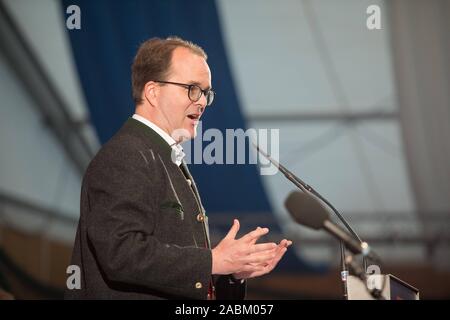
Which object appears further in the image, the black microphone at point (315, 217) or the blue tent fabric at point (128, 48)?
the blue tent fabric at point (128, 48)

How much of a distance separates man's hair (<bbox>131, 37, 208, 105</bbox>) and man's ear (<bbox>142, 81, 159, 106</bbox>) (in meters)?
0.01

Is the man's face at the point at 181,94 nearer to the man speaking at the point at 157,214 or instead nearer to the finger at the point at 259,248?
the man speaking at the point at 157,214

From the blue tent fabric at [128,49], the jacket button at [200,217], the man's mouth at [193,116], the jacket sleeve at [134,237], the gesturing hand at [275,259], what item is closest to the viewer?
the jacket sleeve at [134,237]

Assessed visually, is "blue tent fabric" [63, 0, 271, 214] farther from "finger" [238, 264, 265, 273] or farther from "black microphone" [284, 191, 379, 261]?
"finger" [238, 264, 265, 273]

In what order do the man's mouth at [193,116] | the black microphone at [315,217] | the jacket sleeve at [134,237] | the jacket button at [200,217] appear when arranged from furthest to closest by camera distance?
1. the black microphone at [315,217]
2. the man's mouth at [193,116]
3. the jacket button at [200,217]
4. the jacket sleeve at [134,237]

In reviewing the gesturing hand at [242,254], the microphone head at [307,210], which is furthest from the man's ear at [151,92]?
the microphone head at [307,210]

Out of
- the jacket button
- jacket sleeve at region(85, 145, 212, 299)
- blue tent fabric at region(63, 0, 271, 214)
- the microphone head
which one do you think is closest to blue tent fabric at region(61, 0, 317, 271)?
blue tent fabric at region(63, 0, 271, 214)

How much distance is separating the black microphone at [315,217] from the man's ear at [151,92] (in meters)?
0.64

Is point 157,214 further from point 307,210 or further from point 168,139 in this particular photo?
point 307,210

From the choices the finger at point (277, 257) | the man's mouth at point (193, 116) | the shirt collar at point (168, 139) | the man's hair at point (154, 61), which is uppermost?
the man's hair at point (154, 61)

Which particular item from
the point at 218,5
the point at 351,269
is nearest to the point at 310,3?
the point at 218,5

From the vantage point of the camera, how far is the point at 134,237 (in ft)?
4.98

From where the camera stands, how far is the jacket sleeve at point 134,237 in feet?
4.97

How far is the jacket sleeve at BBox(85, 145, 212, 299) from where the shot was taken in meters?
1.51
